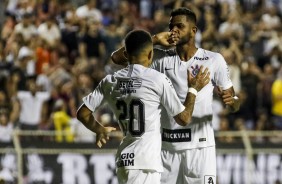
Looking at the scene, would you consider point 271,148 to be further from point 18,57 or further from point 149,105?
point 149,105

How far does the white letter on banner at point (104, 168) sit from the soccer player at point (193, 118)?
7.20 m

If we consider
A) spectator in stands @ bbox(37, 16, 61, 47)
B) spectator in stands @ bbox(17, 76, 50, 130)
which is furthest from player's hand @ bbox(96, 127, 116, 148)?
spectator in stands @ bbox(37, 16, 61, 47)

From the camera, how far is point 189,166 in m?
10.2

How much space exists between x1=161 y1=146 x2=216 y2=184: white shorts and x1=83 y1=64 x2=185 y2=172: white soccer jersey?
106 cm

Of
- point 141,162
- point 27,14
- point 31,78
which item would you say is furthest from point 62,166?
point 141,162

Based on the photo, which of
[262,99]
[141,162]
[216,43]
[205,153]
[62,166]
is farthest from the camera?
[216,43]

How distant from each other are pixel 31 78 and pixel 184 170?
32.5 feet

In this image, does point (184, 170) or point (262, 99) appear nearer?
point (184, 170)

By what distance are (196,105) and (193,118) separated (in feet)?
0.49

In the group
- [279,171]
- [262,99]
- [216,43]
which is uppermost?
[216,43]

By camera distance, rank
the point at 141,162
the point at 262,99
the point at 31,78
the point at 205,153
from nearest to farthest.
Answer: the point at 141,162
the point at 205,153
the point at 31,78
the point at 262,99

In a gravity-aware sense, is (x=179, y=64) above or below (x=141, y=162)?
above

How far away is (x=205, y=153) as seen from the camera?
1025 cm

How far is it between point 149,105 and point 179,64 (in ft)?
4.52
